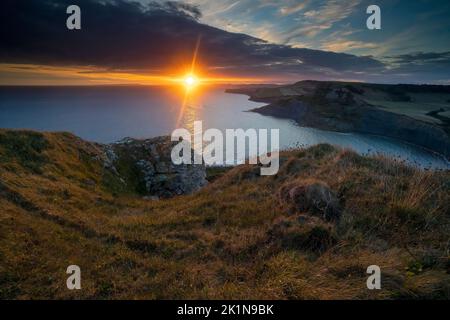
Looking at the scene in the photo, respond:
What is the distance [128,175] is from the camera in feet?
109

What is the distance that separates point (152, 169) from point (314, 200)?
30682mm

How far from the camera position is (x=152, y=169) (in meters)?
37.0

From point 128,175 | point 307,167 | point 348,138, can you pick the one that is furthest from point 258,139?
point 307,167

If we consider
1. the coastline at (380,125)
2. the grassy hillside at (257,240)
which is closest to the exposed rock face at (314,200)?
the grassy hillside at (257,240)

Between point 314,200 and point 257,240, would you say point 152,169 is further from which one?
point 257,240

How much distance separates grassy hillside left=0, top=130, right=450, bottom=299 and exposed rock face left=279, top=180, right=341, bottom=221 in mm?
42

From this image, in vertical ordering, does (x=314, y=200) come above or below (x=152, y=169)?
above

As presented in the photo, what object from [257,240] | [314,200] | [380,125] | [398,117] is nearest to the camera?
[257,240]

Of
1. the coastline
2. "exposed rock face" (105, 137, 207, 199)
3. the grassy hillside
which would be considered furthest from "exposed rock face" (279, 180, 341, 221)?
the coastline

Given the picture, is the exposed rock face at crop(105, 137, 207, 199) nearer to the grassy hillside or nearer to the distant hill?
the grassy hillside

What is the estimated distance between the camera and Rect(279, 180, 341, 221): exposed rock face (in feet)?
30.0

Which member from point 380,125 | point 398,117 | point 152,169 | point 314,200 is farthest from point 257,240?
point 380,125
